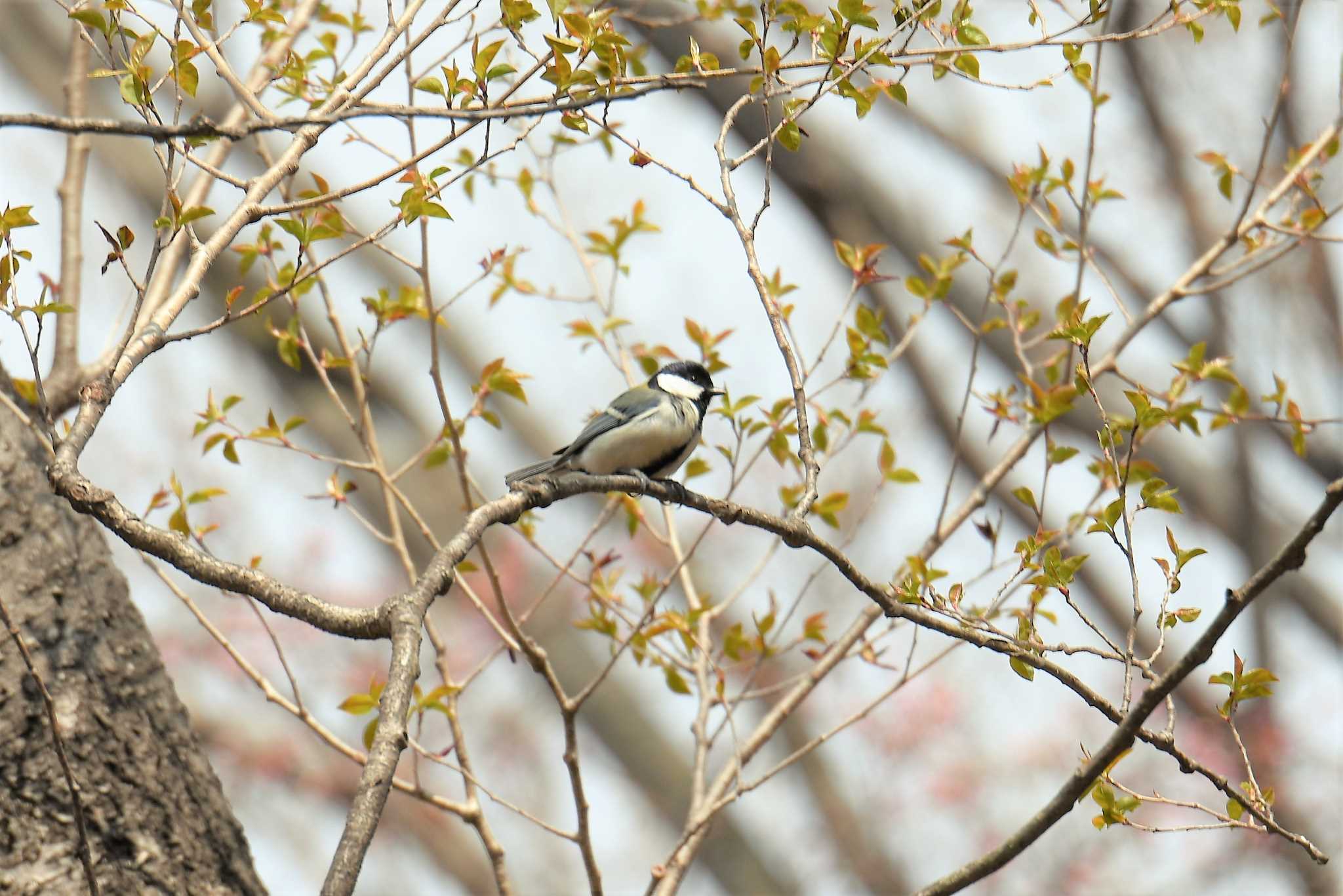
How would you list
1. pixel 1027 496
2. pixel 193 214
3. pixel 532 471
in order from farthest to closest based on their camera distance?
pixel 532 471 → pixel 1027 496 → pixel 193 214

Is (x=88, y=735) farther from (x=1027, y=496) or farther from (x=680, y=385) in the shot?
(x=680, y=385)

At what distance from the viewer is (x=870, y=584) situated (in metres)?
2.20

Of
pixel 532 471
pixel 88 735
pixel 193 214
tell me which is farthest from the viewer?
pixel 532 471

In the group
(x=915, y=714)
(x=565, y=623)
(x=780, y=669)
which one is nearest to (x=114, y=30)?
(x=565, y=623)

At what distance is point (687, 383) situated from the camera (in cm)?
436

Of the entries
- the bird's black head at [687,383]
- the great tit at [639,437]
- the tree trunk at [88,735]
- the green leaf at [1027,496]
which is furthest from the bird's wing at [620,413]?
the tree trunk at [88,735]

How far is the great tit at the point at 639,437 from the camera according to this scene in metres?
3.86

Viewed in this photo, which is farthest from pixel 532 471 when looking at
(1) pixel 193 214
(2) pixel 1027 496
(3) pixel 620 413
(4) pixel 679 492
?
(1) pixel 193 214

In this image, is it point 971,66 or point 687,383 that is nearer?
point 971,66

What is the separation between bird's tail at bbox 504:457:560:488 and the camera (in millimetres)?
3401

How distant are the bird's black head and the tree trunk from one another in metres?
2.04

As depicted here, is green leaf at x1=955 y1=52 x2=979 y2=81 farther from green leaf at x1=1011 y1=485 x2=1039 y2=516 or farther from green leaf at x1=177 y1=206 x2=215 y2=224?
green leaf at x1=177 y1=206 x2=215 y2=224

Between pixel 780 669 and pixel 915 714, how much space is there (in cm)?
174

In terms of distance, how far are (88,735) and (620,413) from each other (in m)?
1.99
